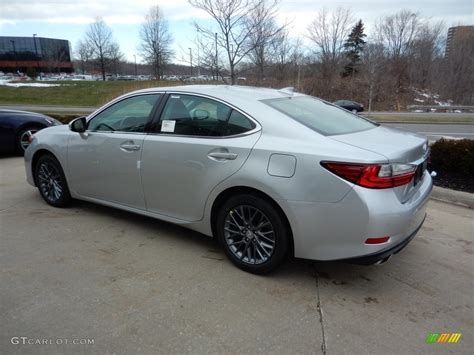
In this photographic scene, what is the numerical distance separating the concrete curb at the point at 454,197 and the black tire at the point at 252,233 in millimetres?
Answer: 3438

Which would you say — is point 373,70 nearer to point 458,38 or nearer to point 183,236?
point 458,38

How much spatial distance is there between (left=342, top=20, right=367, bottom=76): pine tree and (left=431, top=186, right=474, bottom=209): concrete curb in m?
46.8

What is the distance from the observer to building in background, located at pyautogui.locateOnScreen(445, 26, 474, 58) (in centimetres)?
4834

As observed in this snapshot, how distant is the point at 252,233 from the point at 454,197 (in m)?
3.58

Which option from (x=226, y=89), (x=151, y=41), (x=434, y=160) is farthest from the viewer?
(x=151, y=41)

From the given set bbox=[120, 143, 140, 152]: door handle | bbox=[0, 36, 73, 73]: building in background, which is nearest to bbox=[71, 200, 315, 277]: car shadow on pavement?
bbox=[120, 143, 140, 152]: door handle

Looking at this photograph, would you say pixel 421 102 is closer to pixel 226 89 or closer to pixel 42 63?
pixel 226 89

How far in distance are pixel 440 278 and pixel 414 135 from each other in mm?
1274

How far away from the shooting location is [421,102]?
149 feet

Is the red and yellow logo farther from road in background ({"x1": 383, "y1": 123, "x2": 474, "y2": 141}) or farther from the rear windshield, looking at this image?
road in background ({"x1": 383, "y1": 123, "x2": 474, "y2": 141})

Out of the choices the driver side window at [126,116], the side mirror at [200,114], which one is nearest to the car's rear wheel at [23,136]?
the driver side window at [126,116]

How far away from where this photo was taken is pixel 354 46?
5481 cm

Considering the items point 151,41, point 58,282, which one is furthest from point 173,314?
point 151,41

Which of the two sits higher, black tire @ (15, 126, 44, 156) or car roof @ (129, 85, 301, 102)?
car roof @ (129, 85, 301, 102)
